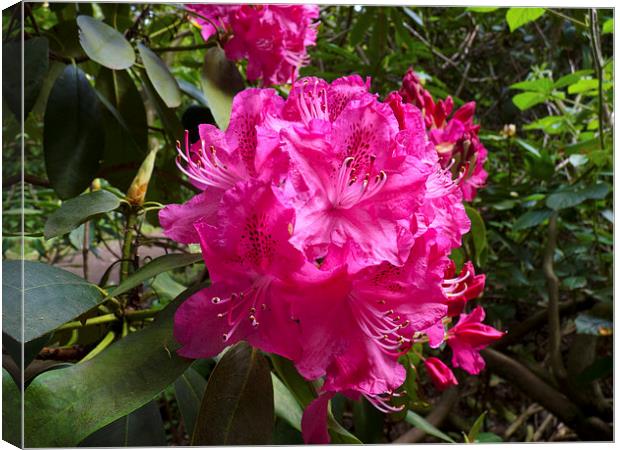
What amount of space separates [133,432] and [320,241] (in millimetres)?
325

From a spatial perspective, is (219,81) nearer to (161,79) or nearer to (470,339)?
(161,79)

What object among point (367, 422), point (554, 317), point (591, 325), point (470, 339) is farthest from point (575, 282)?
point (470, 339)

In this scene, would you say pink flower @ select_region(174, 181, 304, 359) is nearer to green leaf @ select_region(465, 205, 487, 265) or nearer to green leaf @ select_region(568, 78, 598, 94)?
green leaf @ select_region(465, 205, 487, 265)

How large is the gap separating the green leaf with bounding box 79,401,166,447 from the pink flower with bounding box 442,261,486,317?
32 cm

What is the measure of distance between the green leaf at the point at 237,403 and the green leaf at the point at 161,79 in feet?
1.49

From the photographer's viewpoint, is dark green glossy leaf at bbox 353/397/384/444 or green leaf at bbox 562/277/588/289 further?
green leaf at bbox 562/277/588/289

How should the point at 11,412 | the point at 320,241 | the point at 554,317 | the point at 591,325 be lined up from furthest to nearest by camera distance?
the point at 554,317 → the point at 591,325 → the point at 11,412 → the point at 320,241

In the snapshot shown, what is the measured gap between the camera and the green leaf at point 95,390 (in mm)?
499

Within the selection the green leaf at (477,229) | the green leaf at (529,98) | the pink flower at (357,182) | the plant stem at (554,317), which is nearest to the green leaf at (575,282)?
the plant stem at (554,317)

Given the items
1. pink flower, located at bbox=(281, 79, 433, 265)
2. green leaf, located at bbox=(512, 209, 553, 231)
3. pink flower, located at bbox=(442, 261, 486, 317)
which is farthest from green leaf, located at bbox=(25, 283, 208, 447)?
green leaf, located at bbox=(512, 209, 553, 231)

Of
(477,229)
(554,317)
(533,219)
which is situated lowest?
(554,317)

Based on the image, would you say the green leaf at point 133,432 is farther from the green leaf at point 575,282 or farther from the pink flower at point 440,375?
the green leaf at point 575,282

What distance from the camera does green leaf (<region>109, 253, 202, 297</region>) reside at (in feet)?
1.77

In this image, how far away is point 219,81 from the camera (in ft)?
2.92
